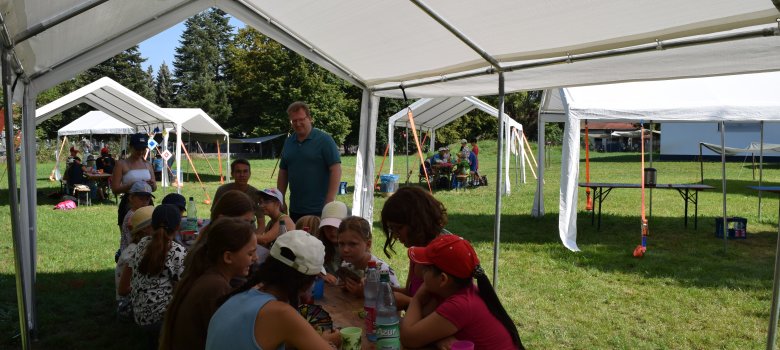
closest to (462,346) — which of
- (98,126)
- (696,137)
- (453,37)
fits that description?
(453,37)

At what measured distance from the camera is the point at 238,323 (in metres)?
1.87

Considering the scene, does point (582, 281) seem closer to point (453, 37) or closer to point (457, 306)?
point (453, 37)

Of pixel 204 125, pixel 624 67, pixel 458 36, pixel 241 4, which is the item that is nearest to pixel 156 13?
pixel 241 4

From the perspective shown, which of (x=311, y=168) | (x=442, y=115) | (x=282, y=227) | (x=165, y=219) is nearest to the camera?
(x=165, y=219)

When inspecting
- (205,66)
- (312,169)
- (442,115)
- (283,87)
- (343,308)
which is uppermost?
(205,66)

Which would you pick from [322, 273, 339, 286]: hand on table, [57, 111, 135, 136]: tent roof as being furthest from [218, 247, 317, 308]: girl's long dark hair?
[57, 111, 135, 136]: tent roof

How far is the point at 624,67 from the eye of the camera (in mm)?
3742

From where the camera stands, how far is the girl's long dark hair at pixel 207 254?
238cm

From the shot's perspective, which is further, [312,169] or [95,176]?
[95,176]

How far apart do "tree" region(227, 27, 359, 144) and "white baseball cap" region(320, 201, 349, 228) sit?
38698 mm

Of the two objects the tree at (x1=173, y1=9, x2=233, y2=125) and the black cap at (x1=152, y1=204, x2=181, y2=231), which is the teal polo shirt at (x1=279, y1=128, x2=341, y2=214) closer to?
the black cap at (x1=152, y1=204, x2=181, y2=231)

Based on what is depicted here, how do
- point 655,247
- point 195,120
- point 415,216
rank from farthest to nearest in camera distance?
point 195,120, point 655,247, point 415,216

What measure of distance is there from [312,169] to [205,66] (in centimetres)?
6194

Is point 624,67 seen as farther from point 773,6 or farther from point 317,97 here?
point 317,97
